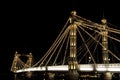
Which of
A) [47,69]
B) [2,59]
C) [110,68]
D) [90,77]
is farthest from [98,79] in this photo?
[2,59]

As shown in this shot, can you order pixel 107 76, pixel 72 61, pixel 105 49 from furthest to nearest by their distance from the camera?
pixel 105 49 → pixel 107 76 → pixel 72 61

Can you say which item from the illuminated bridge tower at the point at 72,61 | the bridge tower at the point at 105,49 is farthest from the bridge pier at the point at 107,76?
the illuminated bridge tower at the point at 72,61

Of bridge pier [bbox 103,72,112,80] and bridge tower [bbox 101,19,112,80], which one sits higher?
bridge tower [bbox 101,19,112,80]

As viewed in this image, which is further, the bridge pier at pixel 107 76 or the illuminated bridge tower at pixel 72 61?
the bridge pier at pixel 107 76

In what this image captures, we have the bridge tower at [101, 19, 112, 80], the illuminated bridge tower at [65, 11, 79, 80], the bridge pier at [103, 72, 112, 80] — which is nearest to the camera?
the illuminated bridge tower at [65, 11, 79, 80]

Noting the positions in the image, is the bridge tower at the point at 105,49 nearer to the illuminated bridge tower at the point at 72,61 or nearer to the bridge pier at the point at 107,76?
the bridge pier at the point at 107,76

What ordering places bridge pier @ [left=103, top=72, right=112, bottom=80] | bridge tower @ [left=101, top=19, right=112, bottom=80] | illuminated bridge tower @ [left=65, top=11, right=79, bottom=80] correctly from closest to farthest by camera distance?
1. illuminated bridge tower @ [left=65, top=11, right=79, bottom=80]
2. bridge pier @ [left=103, top=72, right=112, bottom=80]
3. bridge tower @ [left=101, top=19, right=112, bottom=80]

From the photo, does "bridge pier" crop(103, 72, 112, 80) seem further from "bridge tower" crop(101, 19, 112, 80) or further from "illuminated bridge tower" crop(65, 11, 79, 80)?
"illuminated bridge tower" crop(65, 11, 79, 80)

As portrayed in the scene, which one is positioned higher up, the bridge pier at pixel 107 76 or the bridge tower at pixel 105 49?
the bridge tower at pixel 105 49

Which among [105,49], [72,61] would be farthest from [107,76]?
[105,49]

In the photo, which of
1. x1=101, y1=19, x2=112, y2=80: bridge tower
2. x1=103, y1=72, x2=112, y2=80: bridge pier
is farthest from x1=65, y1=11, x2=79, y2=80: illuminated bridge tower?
x1=101, y1=19, x2=112, y2=80: bridge tower

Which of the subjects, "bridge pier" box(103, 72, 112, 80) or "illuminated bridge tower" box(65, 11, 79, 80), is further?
"bridge pier" box(103, 72, 112, 80)

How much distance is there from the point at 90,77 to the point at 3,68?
52.1 ft

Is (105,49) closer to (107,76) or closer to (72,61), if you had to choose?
(107,76)
